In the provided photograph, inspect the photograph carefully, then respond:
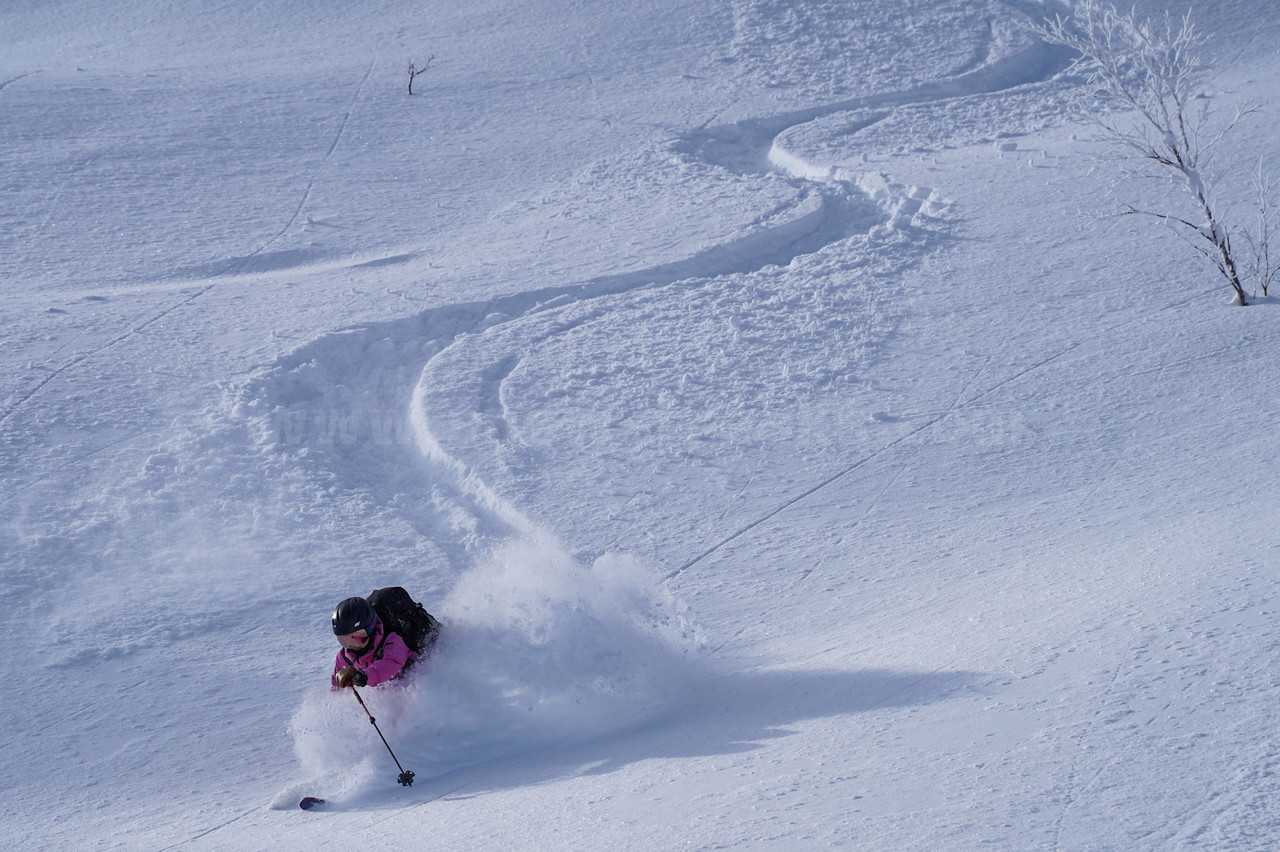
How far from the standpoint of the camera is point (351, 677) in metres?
6.45

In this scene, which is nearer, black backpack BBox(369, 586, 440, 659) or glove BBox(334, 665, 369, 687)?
glove BBox(334, 665, 369, 687)

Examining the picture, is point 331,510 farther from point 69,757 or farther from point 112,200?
point 112,200

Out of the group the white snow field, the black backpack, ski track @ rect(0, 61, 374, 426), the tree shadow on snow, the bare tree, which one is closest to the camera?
the white snow field

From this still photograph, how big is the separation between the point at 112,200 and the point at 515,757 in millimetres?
14427

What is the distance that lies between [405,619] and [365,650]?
Answer: 345 mm

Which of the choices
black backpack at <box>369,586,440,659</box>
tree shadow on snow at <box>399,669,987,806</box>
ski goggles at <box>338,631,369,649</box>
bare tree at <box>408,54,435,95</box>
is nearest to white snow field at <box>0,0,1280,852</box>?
tree shadow on snow at <box>399,669,987,806</box>

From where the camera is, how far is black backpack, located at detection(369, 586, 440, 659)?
6.69m

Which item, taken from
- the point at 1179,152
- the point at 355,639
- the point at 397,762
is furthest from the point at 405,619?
the point at 1179,152

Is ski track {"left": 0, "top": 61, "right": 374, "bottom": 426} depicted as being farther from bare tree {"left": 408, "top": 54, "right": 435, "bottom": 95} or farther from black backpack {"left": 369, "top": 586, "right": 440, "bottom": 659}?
black backpack {"left": 369, "top": 586, "right": 440, "bottom": 659}

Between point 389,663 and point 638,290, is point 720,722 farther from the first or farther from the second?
point 638,290

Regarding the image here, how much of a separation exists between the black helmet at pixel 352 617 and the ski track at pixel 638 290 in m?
3.12

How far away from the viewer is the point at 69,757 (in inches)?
276

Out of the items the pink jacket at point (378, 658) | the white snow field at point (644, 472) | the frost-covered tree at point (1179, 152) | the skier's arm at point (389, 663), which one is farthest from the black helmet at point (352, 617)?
the frost-covered tree at point (1179, 152)

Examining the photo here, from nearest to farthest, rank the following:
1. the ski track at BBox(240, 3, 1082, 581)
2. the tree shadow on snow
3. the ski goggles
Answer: the tree shadow on snow → the ski goggles → the ski track at BBox(240, 3, 1082, 581)
